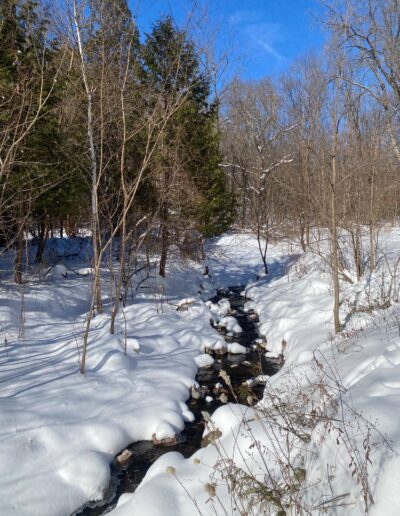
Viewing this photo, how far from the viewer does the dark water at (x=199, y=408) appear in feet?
14.3

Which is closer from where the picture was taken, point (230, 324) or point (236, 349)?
point (236, 349)

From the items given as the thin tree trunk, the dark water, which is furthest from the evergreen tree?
the thin tree trunk

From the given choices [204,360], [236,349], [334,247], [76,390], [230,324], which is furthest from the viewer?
[230,324]

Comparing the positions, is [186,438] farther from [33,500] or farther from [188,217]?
[188,217]

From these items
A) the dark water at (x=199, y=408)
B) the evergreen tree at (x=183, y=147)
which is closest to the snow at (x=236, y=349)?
the dark water at (x=199, y=408)

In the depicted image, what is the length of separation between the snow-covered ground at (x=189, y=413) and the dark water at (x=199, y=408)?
15 centimetres

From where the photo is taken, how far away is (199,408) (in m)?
6.25

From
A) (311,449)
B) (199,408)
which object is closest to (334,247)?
(199,408)

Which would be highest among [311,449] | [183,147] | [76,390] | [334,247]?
[183,147]

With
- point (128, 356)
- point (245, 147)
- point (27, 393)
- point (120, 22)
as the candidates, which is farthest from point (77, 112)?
point (245, 147)

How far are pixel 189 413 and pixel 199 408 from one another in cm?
34

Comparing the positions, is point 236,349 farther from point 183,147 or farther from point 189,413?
point 183,147

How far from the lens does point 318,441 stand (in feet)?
11.3

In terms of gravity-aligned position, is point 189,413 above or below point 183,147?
below
